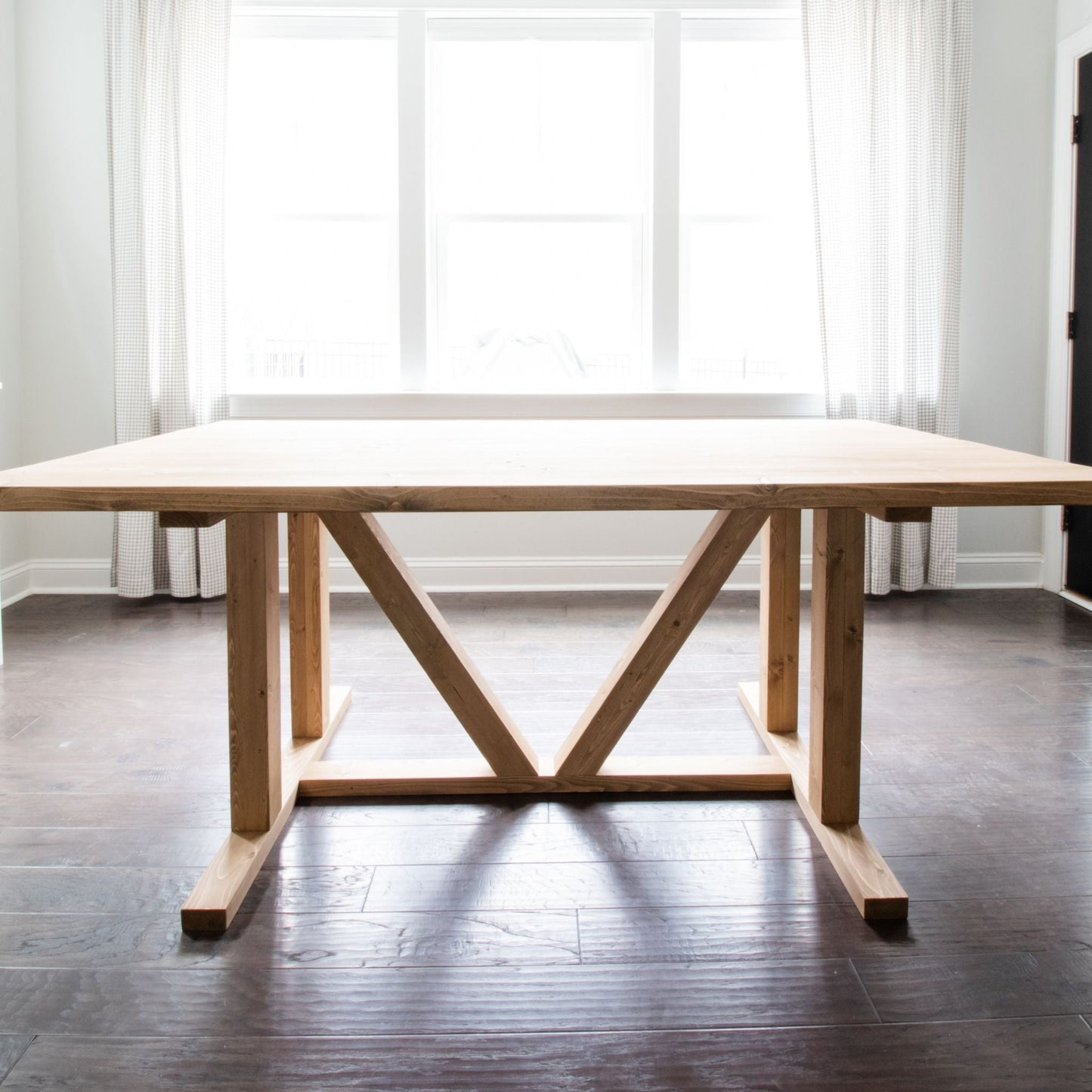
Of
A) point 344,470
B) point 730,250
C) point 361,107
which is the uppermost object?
point 361,107

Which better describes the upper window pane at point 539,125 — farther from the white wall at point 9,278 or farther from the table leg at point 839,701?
the table leg at point 839,701

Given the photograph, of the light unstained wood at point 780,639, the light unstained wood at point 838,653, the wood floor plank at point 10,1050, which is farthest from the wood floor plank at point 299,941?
the light unstained wood at point 780,639

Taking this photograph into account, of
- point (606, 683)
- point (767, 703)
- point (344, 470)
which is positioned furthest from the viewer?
point (767, 703)

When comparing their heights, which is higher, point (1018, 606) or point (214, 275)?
point (214, 275)

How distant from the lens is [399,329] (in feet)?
13.6

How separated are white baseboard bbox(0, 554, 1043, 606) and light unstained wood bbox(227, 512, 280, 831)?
7.33 ft

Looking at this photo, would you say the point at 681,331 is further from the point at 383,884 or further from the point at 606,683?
the point at 383,884

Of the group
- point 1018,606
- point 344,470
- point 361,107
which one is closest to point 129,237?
point 361,107

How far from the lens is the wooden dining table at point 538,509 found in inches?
61.7

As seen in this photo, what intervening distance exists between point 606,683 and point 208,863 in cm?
83

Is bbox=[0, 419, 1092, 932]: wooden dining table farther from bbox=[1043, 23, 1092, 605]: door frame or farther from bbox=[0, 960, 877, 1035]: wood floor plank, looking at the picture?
bbox=[1043, 23, 1092, 605]: door frame

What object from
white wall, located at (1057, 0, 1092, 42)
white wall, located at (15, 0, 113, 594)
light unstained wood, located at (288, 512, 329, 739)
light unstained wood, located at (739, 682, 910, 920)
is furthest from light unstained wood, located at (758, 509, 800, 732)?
white wall, located at (15, 0, 113, 594)

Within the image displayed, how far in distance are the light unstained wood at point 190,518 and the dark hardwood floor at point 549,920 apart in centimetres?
65

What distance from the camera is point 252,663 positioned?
75.4 inches
